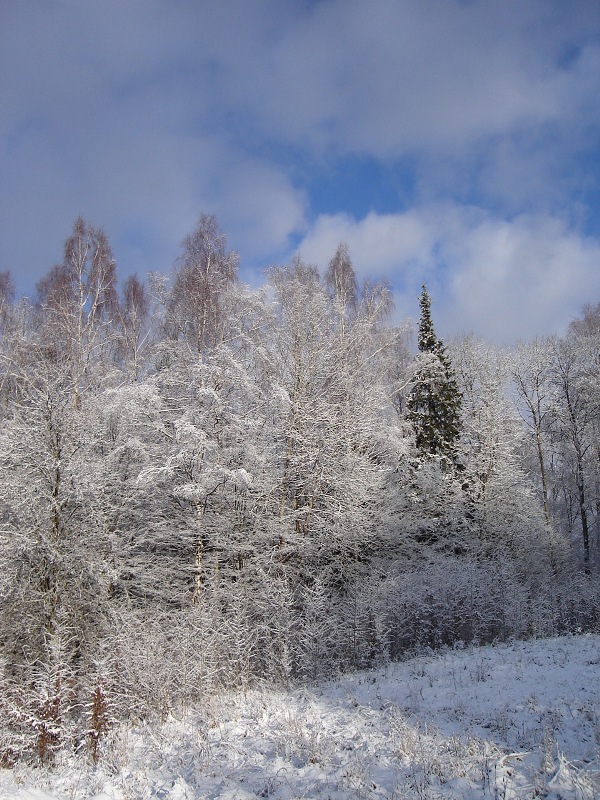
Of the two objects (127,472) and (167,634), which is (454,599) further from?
(127,472)

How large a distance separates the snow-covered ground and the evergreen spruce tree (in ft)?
41.3

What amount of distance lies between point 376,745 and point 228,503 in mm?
8522

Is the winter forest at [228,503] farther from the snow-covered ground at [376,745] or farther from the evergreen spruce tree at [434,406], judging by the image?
the snow-covered ground at [376,745]

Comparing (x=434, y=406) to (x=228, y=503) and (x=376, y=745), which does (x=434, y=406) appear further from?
(x=376, y=745)

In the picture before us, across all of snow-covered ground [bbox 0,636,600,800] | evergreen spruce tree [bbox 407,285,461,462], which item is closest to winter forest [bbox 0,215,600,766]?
evergreen spruce tree [bbox 407,285,461,462]

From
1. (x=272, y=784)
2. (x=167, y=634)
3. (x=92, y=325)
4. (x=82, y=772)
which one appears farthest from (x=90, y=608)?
(x=92, y=325)

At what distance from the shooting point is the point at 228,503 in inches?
547

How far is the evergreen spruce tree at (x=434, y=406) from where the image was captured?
2105cm

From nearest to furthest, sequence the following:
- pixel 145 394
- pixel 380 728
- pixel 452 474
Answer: pixel 380 728 → pixel 145 394 → pixel 452 474

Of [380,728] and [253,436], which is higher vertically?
[253,436]

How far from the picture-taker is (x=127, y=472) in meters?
13.0

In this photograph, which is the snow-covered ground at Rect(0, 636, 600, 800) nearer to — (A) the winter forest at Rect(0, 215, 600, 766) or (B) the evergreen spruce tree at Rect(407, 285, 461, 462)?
(A) the winter forest at Rect(0, 215, 600, 766)

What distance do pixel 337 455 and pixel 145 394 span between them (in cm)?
591

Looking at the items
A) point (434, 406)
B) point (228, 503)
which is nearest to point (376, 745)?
point (228, 503)
